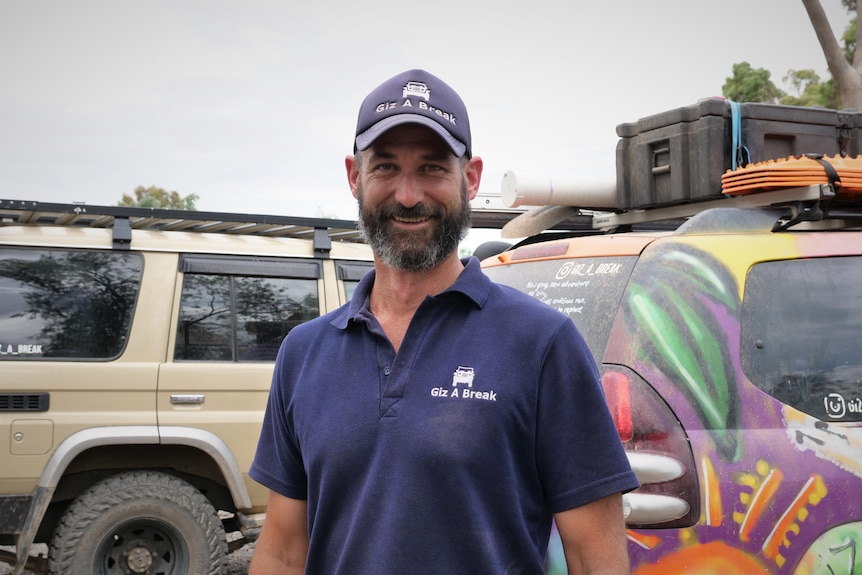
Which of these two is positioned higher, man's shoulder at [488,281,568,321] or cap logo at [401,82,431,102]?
cap logo at [401,82,431,102]

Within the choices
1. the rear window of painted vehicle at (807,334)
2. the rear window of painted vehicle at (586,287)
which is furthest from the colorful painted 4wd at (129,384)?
the rear window of painted vehicle at (807,334)

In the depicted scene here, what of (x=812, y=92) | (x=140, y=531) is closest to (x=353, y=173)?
(x=140, y=531)

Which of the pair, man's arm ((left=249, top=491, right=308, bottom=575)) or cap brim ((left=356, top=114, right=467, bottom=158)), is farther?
man's arm ((left=249, top=491, right=308, bottom=575))

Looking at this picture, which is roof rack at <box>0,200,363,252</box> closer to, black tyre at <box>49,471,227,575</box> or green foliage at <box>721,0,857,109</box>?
black tyre at <box>49,471,227,575</box>

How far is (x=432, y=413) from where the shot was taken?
1809mm

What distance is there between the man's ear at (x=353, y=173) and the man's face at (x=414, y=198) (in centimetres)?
10

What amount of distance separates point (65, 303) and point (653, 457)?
3822mm

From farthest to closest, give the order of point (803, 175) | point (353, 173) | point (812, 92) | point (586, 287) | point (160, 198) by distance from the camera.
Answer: point (160, 198)
point (812, 92)
point (803, 175)
point (586, 287)
point (353, 173)

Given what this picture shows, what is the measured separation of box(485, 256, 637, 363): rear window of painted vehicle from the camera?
3199mm

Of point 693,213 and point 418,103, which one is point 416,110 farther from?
point 693,213

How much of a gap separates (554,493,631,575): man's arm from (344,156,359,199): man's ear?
879mm

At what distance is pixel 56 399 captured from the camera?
17.2 ft

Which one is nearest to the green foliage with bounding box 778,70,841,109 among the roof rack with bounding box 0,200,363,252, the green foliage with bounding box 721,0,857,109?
the green foliage with bounding box 721,0,857,109

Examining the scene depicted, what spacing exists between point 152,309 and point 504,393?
4.21m
